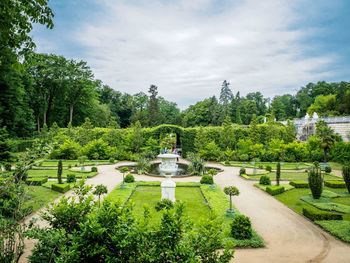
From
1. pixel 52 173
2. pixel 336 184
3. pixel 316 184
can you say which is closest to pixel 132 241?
pixel 316 184

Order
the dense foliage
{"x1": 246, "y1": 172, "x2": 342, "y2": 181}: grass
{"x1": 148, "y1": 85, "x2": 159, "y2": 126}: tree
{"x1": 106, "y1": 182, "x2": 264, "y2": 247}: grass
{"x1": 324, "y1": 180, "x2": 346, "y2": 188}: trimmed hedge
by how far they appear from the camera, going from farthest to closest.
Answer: {"x1": 148, "y1": 85, "x2": 159, "y2": 126}: tree < {"x1": 246, "y1": 172, "x2": 342, "y2": 181}: grass < {"x1": 324, "y1": 180, "x2": 346, "y2": 188}: trimmed hedge < {"x1": 106, "y1": 182, "x2": 264, "y2": 247}: grass < the dense foliage

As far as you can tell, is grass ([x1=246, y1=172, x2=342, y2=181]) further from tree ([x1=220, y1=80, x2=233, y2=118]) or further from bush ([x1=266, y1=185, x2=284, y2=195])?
tree ([x1=220, y1=80, x2=233, y2=118])

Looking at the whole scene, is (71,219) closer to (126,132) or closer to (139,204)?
(139,204)

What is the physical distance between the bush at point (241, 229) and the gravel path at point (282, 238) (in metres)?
0.71

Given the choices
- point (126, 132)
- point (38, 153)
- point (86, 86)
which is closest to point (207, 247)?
point (38, 153)

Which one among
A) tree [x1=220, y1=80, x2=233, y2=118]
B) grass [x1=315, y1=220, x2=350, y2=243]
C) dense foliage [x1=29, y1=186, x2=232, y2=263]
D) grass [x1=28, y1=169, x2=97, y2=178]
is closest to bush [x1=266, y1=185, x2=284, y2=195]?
grass [x1=315, y1=220, x2=350, y2=243]

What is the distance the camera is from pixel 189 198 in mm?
15789

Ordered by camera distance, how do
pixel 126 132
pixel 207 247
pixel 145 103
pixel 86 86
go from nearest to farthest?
1. pixel 207 247
2. pixel 126 132
3. pixel 86 86
4. pixel 145 103

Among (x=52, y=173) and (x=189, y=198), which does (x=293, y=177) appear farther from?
(x=52, y=173)

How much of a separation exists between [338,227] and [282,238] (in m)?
2.44

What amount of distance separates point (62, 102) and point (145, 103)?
28408 millimetres

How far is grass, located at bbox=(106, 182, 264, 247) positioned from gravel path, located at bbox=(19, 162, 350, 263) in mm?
780

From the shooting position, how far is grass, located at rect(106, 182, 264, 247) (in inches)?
484

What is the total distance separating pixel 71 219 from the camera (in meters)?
6.04
